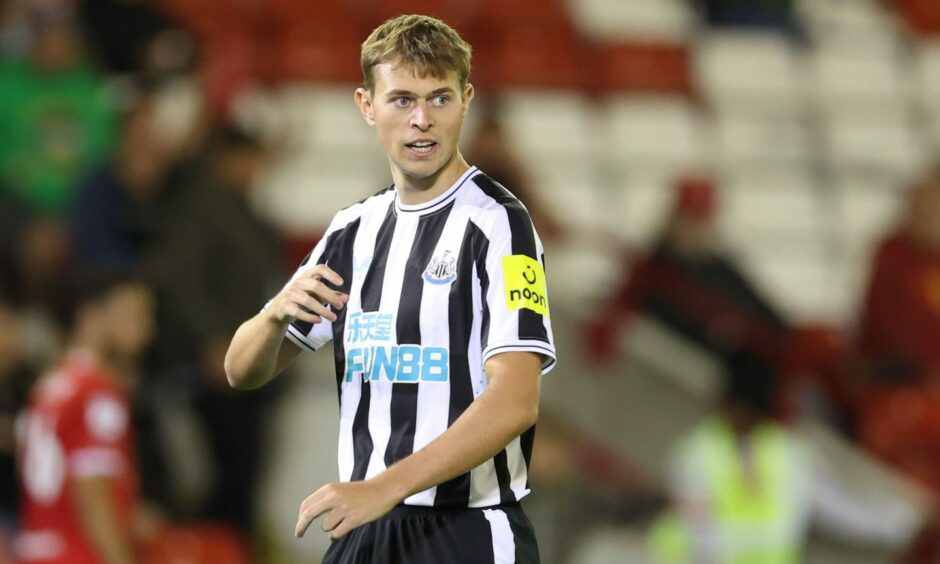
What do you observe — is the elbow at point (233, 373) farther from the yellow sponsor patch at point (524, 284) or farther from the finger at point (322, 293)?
the yellow sponsor patch at point (524, 284)

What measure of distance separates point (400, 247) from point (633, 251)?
15.5 feet

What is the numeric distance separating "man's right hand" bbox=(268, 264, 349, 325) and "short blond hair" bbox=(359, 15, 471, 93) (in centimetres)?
39

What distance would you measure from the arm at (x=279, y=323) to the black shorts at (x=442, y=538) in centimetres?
41

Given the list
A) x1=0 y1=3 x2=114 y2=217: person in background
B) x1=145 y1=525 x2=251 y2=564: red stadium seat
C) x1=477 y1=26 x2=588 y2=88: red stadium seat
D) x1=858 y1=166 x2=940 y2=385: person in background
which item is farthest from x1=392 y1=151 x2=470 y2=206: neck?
x1=477 y1=26 x2=588 y2=88: red stadium seat

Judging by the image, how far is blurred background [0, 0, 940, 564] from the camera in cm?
693

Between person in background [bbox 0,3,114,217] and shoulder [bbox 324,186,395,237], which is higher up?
shoulder [bbox 324,186,395,237]

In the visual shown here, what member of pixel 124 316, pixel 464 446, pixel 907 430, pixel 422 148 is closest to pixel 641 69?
pixel 907 430

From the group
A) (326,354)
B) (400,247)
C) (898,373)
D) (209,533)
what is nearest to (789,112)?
(898,373)

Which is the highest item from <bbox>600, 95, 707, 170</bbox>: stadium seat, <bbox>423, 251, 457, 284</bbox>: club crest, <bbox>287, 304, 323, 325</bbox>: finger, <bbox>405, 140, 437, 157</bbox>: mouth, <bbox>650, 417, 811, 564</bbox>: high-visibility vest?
<bbox>405, 140, 437, 157</bbox>: mouth

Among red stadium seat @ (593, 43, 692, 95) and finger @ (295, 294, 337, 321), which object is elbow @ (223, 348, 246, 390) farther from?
red stadium seat @ (593, 43, 692, 95)

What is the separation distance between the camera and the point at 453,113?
2.94 metres

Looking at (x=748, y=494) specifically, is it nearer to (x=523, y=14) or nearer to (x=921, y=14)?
(x=523, y=14)

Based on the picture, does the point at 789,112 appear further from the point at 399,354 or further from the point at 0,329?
the point at 399,354

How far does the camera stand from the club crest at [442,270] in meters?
2.97
